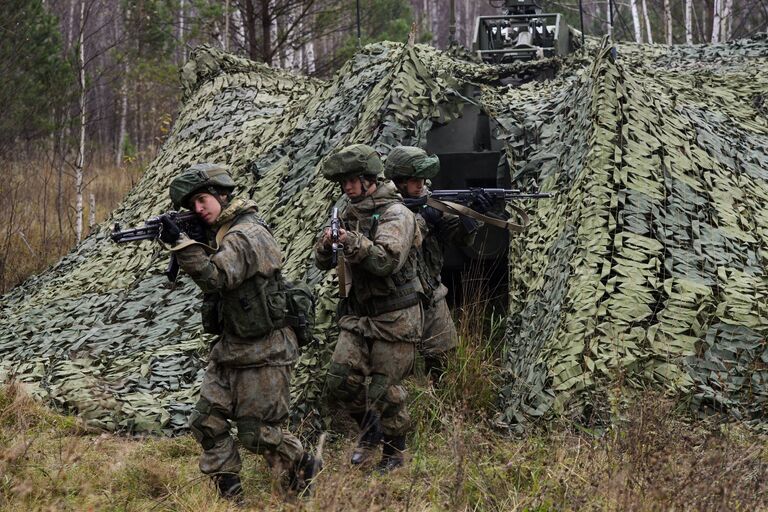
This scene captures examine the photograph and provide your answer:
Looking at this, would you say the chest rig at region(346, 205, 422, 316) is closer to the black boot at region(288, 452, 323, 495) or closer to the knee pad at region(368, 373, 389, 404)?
the knee pad at region(368, 373, 389, 404)

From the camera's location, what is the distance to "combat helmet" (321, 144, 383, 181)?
5.19 metres

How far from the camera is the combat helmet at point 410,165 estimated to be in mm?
5832

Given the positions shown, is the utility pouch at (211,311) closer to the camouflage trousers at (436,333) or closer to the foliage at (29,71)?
the camouflage trousers at (436,333)

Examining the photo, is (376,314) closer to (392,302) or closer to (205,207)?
(392,302)

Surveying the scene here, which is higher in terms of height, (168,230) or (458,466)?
(168,230)

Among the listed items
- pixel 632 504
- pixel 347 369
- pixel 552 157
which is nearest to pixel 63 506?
pixel 347 369

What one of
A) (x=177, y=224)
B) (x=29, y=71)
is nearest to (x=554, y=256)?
(x=177, y=224)

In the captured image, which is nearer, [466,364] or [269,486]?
[269,486]

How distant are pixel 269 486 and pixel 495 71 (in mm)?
5141

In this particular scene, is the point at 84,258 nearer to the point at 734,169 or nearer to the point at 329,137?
the point at 329,137

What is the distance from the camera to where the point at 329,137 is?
27.1 feet

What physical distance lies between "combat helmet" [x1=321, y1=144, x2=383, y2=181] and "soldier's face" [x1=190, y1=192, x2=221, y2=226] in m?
0.81

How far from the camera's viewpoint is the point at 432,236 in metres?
6.16

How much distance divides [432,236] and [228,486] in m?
2.17
